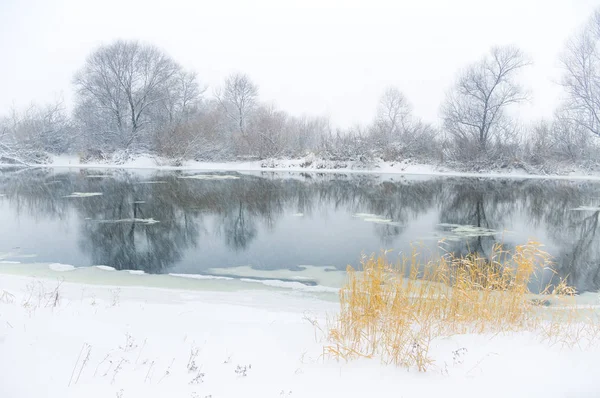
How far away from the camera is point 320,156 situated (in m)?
36.6

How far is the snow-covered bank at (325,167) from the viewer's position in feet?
107

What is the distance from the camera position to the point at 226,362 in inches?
139

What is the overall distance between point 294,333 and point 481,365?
1.90 meters

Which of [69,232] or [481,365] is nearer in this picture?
[481,365]

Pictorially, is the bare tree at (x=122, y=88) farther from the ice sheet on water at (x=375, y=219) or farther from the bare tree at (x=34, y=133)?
the ice sheet on water at (x=375, y=219)

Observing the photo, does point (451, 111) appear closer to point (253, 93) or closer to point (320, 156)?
point (320, 156)

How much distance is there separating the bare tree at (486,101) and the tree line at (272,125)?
88mm

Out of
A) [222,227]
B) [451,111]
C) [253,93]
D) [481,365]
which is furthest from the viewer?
[253,93]

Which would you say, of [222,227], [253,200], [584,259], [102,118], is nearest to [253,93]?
[102,118]

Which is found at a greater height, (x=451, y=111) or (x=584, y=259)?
(x=451, y=111)

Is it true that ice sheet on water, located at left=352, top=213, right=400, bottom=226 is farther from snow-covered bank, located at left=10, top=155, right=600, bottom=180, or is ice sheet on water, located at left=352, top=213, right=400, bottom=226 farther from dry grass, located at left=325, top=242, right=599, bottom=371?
snow-covered bank, located at left=10, top=155, right=600, bottom=180

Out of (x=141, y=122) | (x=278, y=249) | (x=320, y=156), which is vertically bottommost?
(x=278, y=249)

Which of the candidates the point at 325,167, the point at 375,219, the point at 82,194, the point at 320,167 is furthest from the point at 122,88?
the point at 375,219

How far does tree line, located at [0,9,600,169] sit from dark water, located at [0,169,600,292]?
1422cm
